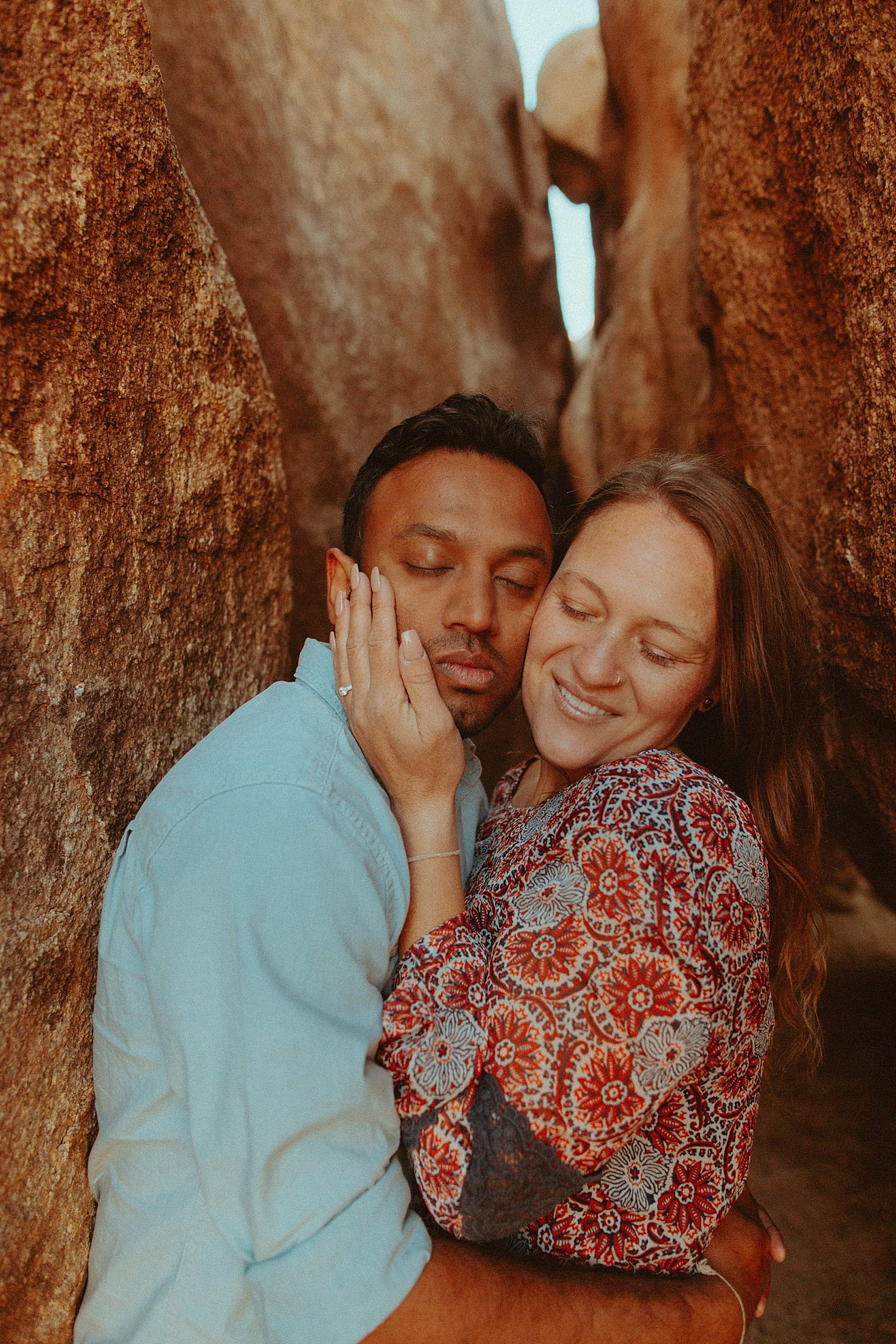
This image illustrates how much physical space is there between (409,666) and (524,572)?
46cm

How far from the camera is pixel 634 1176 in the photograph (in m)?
1.62

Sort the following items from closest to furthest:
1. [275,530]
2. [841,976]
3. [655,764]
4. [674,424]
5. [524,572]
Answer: [655,764] → [524,572] → [275,530] → [841,976] → [674,424]

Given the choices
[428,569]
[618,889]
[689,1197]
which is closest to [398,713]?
[428,569]

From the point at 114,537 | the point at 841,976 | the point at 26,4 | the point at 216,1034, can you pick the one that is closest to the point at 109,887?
the point at 216,1034

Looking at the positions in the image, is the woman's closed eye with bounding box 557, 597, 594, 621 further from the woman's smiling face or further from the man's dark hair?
the man's dark hair

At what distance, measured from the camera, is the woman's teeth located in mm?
1922

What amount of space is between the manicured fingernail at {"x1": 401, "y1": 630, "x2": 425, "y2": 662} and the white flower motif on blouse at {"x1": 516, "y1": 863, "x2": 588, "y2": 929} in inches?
20.6

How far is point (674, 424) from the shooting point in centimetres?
495

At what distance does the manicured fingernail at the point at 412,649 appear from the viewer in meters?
1.80

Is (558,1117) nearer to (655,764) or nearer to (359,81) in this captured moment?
(655,764)

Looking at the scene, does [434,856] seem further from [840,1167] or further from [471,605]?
[840,1167]

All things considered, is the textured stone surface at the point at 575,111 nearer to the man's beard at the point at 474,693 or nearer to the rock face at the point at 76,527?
the rock face at the point at 76,527

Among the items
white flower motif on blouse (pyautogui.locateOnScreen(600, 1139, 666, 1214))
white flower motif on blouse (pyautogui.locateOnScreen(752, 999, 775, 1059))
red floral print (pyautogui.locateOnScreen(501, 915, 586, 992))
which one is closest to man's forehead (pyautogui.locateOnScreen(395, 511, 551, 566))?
red floral print (pyautogui.locateOnScreen(501, 915, 586, 992))

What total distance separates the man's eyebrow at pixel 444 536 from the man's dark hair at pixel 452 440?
24cm
